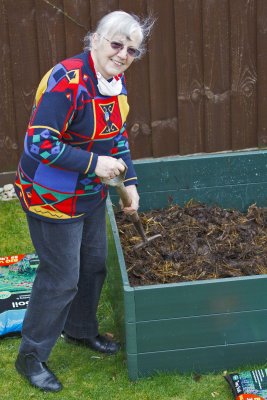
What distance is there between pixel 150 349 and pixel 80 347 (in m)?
0.61

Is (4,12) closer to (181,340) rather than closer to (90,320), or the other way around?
(90,320)

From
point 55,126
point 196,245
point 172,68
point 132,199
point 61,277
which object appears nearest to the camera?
point 55,126

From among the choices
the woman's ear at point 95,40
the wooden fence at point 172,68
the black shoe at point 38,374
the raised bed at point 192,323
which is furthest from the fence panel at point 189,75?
the black shoe at point 38,374

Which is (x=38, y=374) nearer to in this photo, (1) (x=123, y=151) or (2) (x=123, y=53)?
(1) (x=123, y=151)

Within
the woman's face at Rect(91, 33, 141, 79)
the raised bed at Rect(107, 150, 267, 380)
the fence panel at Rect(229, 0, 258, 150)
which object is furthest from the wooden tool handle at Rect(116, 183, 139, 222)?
the fence panel at Rect(229, 0, 258, 150)

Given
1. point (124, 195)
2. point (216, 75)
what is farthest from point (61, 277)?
point (216, 75)

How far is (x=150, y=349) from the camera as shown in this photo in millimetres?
3623

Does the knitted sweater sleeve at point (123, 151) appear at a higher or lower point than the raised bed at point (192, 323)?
higher

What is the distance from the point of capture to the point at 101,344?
13.4 ft

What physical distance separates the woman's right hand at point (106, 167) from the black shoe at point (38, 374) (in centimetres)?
97

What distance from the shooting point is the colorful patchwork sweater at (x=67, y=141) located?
3.20m

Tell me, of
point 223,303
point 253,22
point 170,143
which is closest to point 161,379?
point 223,303

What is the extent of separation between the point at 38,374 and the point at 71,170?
102 cm

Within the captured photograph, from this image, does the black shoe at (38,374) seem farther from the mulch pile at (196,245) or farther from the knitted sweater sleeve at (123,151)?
the knitted sweater sleeve at (123,151)
